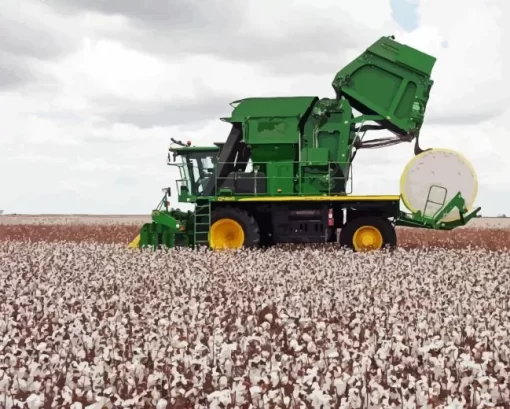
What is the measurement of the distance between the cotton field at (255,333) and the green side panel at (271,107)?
477 centimetres

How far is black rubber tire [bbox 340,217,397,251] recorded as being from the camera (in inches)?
747

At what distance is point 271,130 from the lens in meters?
19.6

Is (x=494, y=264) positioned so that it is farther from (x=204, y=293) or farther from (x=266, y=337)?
(x=266, y=337)

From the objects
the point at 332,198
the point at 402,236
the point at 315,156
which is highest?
the point at 315,156

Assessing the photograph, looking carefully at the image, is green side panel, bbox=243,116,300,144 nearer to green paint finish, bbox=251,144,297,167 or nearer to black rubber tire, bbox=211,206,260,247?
green paint finish, bbox=251,144,297,167

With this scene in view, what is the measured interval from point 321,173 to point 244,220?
2.49 m

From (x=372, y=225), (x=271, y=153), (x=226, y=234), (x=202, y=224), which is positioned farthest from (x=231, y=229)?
(x=372, y=225)

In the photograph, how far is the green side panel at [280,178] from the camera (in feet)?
63.7

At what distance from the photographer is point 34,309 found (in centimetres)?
1055

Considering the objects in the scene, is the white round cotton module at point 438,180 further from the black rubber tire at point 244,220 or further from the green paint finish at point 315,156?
the black rubber tire at point 244,220

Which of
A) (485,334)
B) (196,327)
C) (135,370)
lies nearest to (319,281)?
(196,327)

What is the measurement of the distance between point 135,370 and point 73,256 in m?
12.2

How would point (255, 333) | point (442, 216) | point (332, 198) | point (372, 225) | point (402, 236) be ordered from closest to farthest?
point (255, 333) → point (332, 198) → point (442, 216) → point (372, 225) → point (402, 236)

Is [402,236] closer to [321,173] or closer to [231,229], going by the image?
[321,173]
